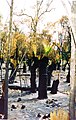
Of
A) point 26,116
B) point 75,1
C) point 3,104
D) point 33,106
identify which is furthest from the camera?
point 33,106

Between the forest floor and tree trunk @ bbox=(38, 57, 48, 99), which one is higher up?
tree trunk @ bbox=(38, 57, 48, 99)

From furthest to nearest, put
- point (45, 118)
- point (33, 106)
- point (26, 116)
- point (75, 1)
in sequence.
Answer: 1. point (33, 106)
2. point (26, 116)
3. point (45, 118)
4. point (75, 1)

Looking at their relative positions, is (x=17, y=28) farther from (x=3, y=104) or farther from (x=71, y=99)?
(x=71, y=99)

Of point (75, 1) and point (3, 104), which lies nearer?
point (75, 1)

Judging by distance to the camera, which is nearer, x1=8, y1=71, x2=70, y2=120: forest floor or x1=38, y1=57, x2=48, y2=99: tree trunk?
x1=8, y1=71, x2=70, y2=120: forest floor

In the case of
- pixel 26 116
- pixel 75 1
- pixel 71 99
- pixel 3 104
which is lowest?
pixel 26 116

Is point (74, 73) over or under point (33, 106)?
over

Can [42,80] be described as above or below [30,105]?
above

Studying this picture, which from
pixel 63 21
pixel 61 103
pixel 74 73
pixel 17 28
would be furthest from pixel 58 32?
pixel 74 73

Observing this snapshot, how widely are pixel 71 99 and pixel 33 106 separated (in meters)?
8.23

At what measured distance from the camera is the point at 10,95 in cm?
1404

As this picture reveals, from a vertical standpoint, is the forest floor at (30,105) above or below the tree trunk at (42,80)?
below

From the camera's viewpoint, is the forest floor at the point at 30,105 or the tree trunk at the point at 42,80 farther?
the tree trunk at the point at 42,80

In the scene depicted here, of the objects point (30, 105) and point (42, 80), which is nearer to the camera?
point (30, 105)
